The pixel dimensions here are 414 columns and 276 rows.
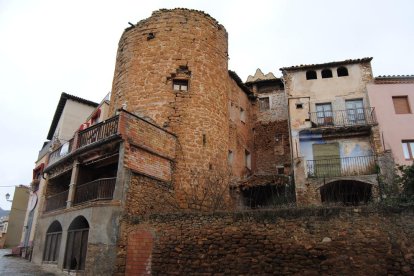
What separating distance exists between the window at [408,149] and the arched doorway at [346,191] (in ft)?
8.80

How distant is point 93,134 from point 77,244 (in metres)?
4.74

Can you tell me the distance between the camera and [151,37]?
65.9 ft

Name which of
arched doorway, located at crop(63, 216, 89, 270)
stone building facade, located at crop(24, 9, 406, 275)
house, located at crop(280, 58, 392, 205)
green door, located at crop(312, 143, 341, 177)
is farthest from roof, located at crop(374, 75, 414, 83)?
arched doorway, located at crop(63, 216, 89, 270)

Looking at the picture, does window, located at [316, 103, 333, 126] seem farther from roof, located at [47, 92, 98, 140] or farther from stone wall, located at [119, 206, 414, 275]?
roof, located at [47, 92, 98, 140]

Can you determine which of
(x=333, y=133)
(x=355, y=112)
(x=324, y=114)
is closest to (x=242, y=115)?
(x=324, y=114)

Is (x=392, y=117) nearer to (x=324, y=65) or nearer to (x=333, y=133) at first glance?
(x=333, y=133)

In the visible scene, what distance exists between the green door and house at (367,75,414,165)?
2.67 metres

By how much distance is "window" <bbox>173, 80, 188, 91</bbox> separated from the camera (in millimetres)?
19100

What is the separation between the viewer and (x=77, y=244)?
14984 millimetres

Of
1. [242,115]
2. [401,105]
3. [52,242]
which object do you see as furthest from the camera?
[242,115]

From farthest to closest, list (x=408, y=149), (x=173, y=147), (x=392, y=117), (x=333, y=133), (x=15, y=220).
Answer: (x=15, y=220)
(x=333, y=133)
(x=392, y=117)
(x=408, y=149)
(x=173, y=147)

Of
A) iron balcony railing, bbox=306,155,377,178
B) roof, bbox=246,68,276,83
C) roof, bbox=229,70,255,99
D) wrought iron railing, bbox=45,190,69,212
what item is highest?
roof, bbox=246,68,276,83

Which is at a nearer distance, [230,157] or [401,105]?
[401,105]

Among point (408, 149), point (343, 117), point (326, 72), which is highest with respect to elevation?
point (326, 72)
